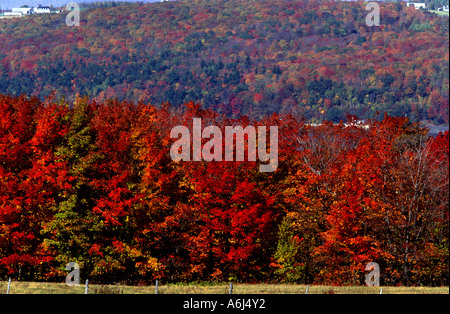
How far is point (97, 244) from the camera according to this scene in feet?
171

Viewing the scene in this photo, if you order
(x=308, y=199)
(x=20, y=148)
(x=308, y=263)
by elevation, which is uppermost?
(x=20, y=148)

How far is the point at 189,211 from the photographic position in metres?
54.9

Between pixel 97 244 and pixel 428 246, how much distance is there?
2379 centimetres

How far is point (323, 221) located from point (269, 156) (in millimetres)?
7468

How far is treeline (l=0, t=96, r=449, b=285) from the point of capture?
163ft

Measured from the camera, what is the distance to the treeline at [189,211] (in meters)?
49.8

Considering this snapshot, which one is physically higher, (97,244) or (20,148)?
(20,148)
